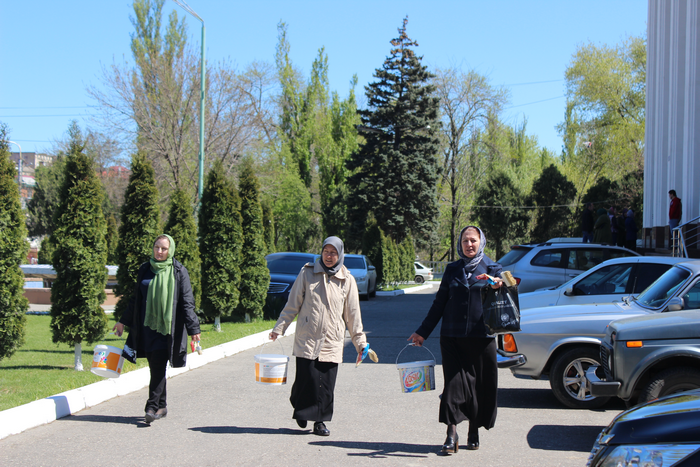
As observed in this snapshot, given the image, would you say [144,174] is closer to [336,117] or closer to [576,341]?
[576,341]

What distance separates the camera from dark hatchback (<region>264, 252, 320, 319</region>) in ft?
53.6

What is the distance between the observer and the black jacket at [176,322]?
6254 mm

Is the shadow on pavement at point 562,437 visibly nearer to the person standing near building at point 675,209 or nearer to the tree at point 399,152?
the person standing near building at point 675,209

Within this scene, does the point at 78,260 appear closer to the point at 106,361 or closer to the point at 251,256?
the point at 106,361

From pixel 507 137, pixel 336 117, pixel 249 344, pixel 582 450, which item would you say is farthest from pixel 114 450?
pixel 507 137

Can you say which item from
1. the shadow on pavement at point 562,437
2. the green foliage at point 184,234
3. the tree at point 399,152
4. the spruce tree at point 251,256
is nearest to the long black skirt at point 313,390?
the shadow on pavement at point 562,437

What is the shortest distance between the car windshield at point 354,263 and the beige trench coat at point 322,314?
17210 mm

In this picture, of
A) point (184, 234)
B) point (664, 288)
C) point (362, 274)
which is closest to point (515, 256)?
point (664, 288)

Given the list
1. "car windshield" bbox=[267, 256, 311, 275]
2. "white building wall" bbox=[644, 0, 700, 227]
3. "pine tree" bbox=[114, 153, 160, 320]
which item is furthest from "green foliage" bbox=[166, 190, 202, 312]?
"white building wall" bbox=[644, 0, 700, 227]

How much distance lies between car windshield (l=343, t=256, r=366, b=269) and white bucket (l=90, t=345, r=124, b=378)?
16.9 metres

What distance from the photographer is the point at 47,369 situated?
9.12 meters

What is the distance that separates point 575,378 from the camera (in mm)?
6938

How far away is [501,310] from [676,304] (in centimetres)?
227

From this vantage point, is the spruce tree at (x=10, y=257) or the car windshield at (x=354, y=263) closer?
the spruce tree at (x=10, y=257)
